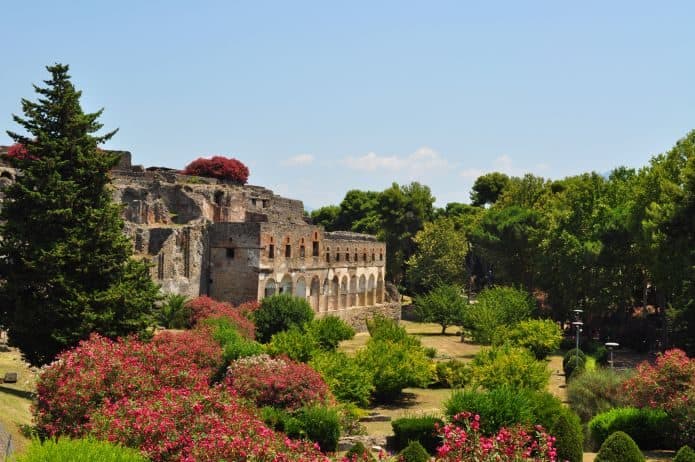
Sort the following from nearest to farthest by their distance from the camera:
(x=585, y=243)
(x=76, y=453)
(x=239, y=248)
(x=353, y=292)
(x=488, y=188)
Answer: (x=76, y=453) < (x=239, y=248) < (x=585, y=243) < (x=353, y=292) < (x=488, y=188)

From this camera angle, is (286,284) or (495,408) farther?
(286,284)

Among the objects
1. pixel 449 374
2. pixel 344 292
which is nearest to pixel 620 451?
pixel 449 374

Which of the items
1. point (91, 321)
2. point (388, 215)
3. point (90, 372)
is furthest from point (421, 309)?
point (90, 372)

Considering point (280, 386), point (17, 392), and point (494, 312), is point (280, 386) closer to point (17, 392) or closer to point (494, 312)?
point (17, 392)

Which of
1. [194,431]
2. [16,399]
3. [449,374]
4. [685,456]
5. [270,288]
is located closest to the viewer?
[194,431]

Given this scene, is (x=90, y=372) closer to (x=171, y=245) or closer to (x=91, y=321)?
(x=91, y=321)

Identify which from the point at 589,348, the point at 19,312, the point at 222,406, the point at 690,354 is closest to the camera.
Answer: the point at 222,406

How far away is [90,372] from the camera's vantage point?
59.5 ft

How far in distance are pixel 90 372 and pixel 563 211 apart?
134 ft

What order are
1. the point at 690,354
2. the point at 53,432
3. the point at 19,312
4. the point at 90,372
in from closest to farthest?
the point at 53,432 → the point at 90,372 → the point at 19,312 → the point at 690,354

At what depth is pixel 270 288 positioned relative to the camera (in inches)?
1790

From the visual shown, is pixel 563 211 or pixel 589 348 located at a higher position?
pixel 563 211

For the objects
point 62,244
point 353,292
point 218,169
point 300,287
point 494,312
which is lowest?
point 494,312

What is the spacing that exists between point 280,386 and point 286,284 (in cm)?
2484
